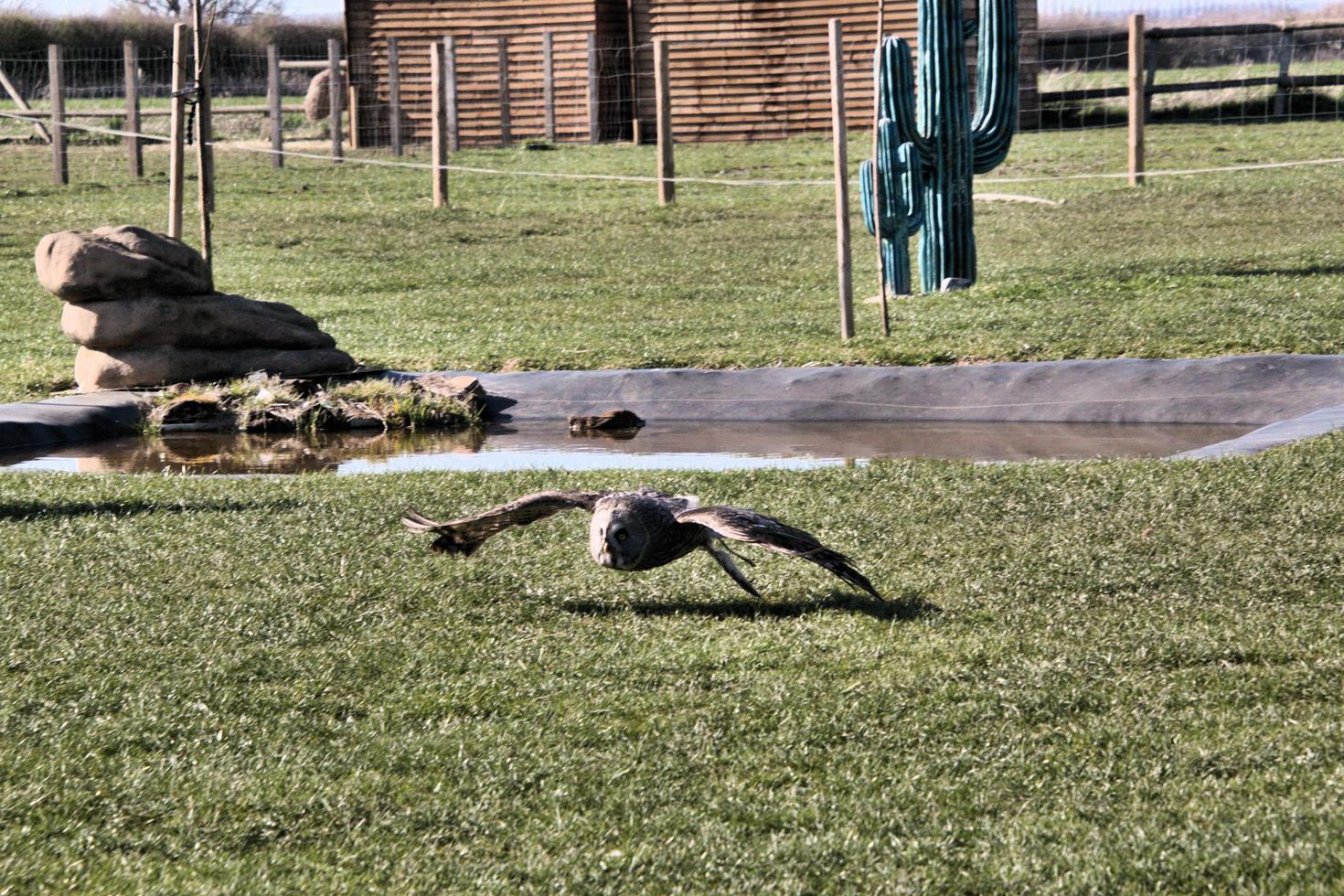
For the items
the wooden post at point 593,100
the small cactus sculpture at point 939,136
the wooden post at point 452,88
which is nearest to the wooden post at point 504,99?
the wooden post at point 452,88

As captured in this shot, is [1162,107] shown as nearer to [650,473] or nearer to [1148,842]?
[650,473]

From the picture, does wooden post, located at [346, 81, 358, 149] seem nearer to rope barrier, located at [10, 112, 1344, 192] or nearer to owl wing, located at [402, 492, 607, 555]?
rope barrier, located at [10, 112, 1344, 192]

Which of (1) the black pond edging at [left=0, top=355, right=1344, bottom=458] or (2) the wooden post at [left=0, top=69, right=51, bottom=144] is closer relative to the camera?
(1) the black pond edging at [left=0, top=355, right=1344, bottom=458]

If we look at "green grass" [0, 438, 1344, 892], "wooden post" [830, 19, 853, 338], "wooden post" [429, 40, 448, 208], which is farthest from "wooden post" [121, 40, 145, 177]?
"green grass" [0, 438, 1344, 892]

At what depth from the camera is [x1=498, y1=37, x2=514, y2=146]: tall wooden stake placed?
28766 mm

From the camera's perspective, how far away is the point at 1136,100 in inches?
762

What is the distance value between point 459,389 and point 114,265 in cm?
255

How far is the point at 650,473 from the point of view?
27.8 feet

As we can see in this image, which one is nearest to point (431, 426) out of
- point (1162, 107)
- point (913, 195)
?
point (913, 195)

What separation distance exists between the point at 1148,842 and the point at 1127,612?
1826mm

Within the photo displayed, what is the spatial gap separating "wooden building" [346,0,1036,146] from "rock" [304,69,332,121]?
3.20 meters

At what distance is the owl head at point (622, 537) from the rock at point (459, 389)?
5.59 meters

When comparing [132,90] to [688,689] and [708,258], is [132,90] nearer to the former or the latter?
[708,258]

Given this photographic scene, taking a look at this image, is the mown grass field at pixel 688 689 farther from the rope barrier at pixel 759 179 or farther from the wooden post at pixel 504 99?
the wooden post at pixel 504 99
